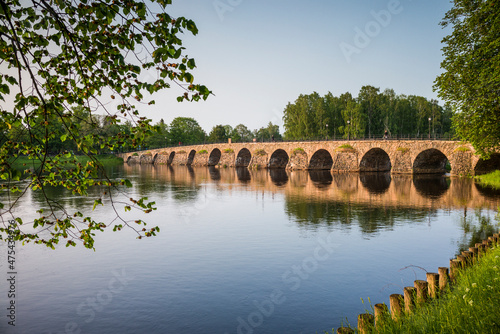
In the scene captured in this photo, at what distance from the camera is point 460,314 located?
5523mm

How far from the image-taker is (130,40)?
4965 millimetres

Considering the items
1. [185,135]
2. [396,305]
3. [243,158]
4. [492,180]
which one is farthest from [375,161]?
[185,135]

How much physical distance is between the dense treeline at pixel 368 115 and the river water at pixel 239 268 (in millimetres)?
57029

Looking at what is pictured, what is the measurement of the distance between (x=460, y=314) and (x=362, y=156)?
1974 inches

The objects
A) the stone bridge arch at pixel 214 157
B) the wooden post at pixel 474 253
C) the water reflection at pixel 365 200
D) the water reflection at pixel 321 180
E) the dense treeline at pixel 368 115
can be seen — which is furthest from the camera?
the stone bridge arch at pixel 214 157

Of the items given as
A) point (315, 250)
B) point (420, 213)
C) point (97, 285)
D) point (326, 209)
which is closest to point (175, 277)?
point (97, 285)

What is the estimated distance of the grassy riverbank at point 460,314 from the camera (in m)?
5.21

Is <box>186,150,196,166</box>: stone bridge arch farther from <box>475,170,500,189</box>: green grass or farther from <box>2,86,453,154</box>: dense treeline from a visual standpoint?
<box>475,170,500,189</box>: green grass

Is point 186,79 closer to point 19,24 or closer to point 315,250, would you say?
point 19,24

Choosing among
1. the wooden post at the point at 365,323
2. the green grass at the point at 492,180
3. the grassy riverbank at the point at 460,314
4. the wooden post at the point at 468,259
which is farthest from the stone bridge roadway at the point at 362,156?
the wooden post at the point at 365,323

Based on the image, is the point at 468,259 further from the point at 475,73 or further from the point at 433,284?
the point at 475,73

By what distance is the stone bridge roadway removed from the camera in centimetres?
4131

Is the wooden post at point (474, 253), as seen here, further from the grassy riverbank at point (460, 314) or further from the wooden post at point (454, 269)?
the grassy riverbank at point (460, 314)

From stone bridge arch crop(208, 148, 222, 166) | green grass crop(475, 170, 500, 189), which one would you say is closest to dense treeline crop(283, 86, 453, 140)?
stone bridge arch crop(208, 148, 222, 166)
